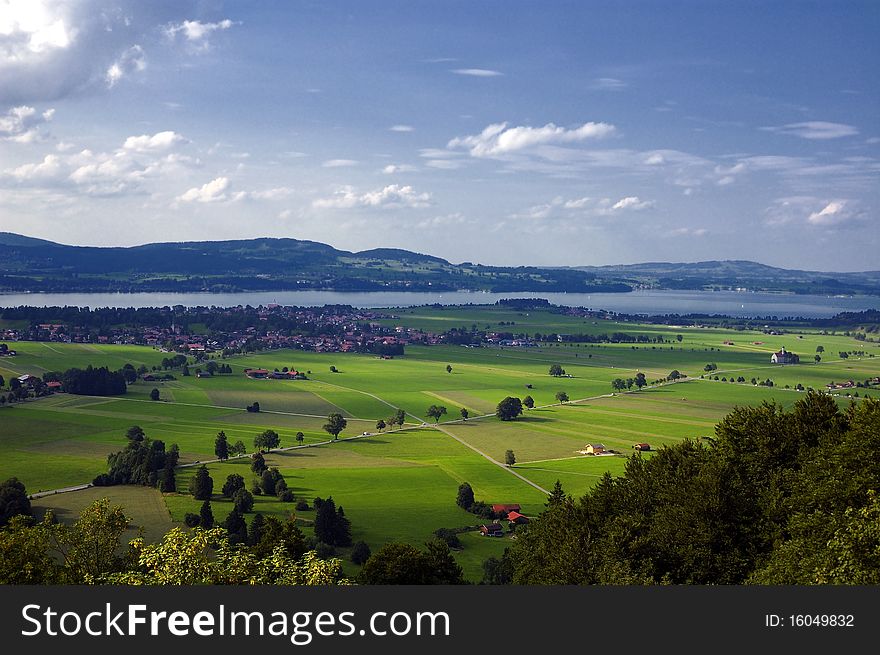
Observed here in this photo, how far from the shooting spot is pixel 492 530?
58.5 m

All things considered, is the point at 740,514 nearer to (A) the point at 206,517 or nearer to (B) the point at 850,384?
(A) the point at 206,517

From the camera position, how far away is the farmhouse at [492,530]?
58094 mm

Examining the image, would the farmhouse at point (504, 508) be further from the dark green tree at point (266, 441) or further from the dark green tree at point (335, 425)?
the dark green tree at point (335, 425)

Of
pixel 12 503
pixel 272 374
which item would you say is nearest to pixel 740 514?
pixel 12 503

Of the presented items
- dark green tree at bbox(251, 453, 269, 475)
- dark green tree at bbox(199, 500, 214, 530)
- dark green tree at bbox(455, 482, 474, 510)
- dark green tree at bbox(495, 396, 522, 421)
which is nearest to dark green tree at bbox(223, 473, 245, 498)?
dark green tree at bbox(251, 453, 269, 475)

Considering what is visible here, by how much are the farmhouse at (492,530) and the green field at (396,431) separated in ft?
3.15

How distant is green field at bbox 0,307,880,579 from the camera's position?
217ft

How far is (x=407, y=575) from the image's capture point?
116ft

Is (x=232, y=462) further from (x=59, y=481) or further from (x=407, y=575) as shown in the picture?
(x=407, y=575)

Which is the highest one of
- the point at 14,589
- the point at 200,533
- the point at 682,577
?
the point at 14,589

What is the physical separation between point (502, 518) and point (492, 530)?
323cm

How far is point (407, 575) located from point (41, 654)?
21.9 meters

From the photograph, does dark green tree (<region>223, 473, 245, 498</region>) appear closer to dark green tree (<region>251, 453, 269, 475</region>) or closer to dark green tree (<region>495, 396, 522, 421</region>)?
dark green tree (<region>251, 453, 269, 475</region>)

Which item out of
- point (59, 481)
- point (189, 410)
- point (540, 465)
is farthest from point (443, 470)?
point (189, 410)
